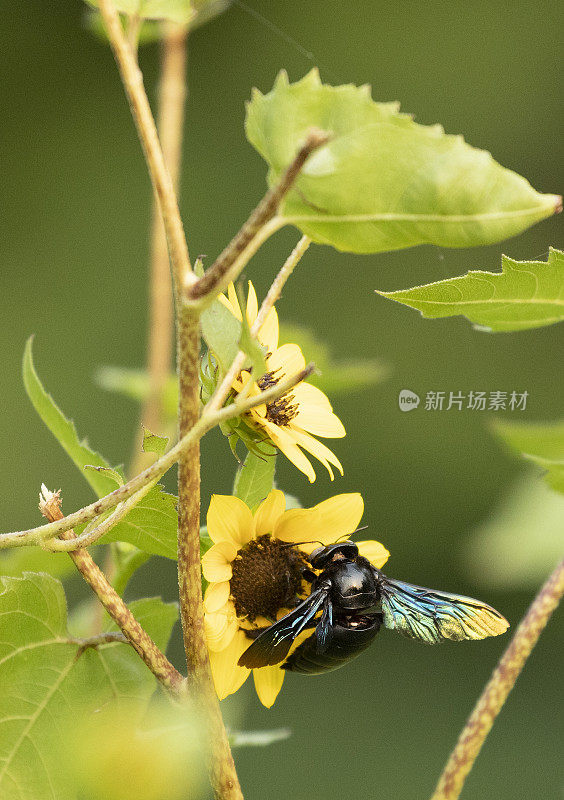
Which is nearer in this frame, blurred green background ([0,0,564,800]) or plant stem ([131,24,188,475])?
plant stem ([131,24,188,475])

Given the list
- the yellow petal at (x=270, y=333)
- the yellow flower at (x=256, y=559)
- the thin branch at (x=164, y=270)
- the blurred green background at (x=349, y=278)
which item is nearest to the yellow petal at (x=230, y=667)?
the yellow flower at (x=256, y=559)

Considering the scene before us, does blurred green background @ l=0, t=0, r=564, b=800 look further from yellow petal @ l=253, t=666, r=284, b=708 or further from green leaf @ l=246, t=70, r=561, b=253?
green leaf @ l=246, t=70, r=561, b=253

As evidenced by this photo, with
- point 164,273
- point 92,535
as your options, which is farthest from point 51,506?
point 164,273

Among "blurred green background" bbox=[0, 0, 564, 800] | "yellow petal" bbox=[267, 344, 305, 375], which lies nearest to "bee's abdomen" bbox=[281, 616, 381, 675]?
"yellow petal" bbox=[267, 344, 305, 375]

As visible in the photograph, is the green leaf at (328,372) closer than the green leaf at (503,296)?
No

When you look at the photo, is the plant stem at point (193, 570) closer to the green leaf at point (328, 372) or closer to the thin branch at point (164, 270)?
the thin branch at point (164, 270)

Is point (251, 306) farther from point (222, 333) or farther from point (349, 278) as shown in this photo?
point (349, 278)
